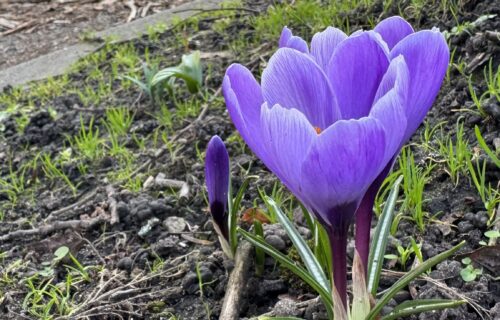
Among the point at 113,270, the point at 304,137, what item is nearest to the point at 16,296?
the point at 113,270

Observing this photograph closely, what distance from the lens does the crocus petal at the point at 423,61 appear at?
92 cm

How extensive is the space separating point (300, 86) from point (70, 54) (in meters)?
3.71

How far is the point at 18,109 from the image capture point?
3359mm

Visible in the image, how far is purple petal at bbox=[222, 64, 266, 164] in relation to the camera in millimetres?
933

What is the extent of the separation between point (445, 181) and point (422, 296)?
487 mm

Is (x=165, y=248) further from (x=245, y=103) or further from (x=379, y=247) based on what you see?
(x=245, y=103)

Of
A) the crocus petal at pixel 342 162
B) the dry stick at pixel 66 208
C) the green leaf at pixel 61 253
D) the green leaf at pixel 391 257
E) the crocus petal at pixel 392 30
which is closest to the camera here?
the crocus petal at pixel 342 162

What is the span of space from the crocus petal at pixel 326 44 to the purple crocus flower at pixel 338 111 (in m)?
0.10

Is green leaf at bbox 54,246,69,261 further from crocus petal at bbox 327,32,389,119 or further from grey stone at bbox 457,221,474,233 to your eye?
crocus petal at bbox 327,32,389,119

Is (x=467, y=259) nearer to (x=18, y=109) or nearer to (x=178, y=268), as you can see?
(x=178, y=268)

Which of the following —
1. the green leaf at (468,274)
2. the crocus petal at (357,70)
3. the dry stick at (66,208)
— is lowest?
the dry stick at (66,208)

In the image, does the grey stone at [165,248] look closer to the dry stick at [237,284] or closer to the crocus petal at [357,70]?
the dry stick at [237,284]

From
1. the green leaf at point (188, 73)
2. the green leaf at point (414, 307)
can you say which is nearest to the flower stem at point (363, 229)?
the green leaf at point (414, 307)

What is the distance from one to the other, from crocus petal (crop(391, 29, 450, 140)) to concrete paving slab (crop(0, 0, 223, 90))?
3068 mm
